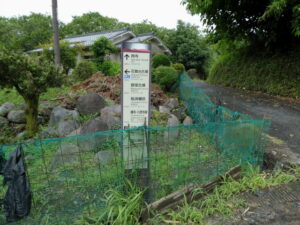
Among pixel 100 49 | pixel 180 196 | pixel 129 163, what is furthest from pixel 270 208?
pixel 100 49

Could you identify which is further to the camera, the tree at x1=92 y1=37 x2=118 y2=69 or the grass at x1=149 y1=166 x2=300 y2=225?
the tree at x1=92 y1=37 x2=118 y2=69

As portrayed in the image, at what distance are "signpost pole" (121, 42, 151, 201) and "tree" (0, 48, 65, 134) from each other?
278cm

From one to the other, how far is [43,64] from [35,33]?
22150 millimetres

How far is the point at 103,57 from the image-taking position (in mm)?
11930

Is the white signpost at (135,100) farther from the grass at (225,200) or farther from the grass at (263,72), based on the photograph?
the grass at (263,72)

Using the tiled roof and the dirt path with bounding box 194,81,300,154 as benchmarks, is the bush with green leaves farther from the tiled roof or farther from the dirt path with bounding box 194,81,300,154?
the dirt path with bounding box 194,81,300,154

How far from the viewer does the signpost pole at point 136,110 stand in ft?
7.06

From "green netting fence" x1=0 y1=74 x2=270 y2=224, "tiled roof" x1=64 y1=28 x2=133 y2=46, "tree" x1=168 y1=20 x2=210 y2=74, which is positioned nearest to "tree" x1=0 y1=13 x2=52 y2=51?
"tiled roof" x1=64 y1=28 x2=133 y2=46

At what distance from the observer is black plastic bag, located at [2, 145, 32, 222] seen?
1.68 meters

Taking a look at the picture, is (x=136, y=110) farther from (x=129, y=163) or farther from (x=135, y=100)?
(x=129, y=163)

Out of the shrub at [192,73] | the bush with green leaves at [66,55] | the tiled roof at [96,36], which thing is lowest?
the shrub at [192,73]

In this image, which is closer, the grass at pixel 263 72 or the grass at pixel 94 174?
the grass at pixel 94 174

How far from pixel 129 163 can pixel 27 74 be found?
3.12m

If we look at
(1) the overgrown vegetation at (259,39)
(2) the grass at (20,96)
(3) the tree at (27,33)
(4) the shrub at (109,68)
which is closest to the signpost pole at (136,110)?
(2) the grass at (20,96)
